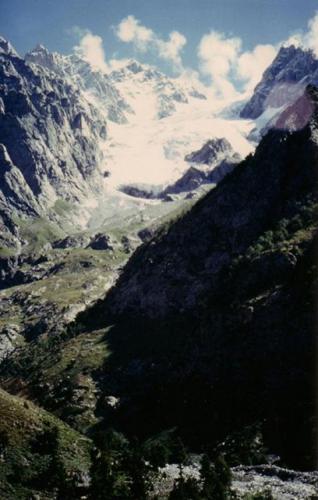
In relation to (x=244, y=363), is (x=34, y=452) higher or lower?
higher

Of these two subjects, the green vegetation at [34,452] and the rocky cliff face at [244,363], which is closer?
the green vegetation at [34,452]

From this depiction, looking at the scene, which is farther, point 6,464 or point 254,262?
point 254,262

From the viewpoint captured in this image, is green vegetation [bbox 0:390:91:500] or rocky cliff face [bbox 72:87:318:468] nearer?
green vegetation [bbox 0:390:91:500]

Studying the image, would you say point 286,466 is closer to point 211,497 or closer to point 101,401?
point 211,497

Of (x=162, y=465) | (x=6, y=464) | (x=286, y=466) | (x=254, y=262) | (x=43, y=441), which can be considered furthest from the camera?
(x=254, y=262)

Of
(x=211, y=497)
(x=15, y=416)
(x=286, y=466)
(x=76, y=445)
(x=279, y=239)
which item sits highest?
(x=279, y=239)

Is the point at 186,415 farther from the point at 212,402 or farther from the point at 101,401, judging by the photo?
the point at 101,401

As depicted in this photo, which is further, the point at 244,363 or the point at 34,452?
the point at 244,363

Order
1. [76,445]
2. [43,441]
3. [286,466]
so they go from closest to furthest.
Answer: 1. [43,441]
2. [76,445]
3. [286,466]

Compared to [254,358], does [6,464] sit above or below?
above

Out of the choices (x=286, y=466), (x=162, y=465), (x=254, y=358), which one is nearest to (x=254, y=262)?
(x=254, y=358)
